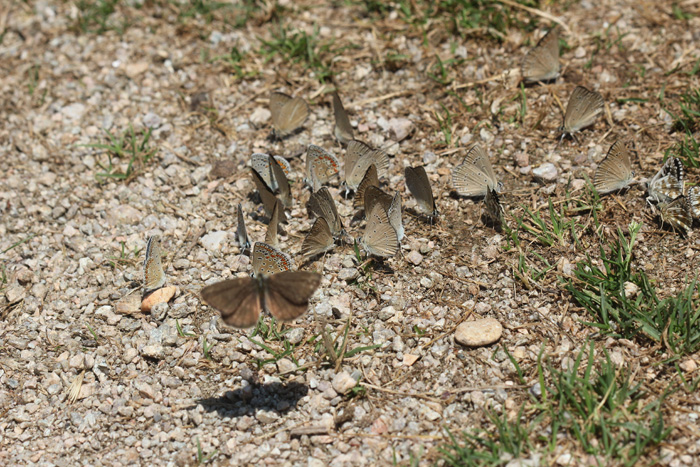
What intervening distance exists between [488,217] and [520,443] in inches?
75.8

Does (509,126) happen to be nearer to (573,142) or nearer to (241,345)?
(573,142)

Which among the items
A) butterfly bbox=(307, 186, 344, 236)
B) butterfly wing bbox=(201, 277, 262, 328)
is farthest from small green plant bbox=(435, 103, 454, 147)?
butterfly wing bbox=(201, 277, 262, 328)

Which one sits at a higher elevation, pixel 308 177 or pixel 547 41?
pixel 547 41

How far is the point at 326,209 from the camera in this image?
4.68 m

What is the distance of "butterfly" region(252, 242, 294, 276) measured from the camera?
434 cm

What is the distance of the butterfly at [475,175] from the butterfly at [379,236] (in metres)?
0.86

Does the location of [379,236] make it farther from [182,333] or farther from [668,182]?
[668,182]

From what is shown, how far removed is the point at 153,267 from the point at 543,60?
3887mm

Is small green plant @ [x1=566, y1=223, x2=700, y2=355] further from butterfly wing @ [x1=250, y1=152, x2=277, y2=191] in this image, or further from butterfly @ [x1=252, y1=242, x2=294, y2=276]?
butterfly wing @ [x1=250, y1=152, x2=277, y2=191]

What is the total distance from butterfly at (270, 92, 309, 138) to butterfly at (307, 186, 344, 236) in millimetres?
1176

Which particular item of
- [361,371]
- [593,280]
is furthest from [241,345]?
[593,280]

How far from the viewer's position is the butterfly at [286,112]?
18.2ft

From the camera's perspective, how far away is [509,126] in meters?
5.52

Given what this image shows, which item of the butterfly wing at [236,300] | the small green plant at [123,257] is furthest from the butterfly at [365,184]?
the small green plant at [123,257]
